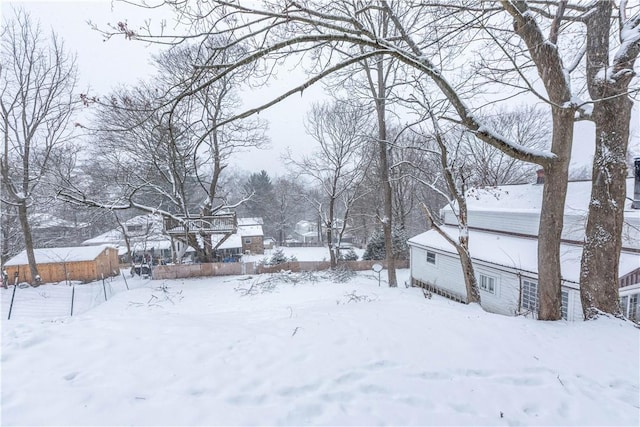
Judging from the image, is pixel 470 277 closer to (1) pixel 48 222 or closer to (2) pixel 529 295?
(2) pixel 529 295

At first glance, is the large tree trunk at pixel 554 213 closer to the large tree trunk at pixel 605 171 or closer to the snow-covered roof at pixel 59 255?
the large tree trunk at pixel 605 171

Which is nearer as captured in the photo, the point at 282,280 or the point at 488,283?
the point at 488,283

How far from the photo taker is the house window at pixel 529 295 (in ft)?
26.8

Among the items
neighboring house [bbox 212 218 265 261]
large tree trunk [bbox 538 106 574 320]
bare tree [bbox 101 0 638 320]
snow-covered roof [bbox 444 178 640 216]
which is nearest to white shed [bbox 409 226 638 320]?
snow-covered roof [bbox 444 178 640 216]

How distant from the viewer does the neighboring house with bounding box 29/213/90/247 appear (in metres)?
16.9

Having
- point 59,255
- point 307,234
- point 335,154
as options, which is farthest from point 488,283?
point 307,234

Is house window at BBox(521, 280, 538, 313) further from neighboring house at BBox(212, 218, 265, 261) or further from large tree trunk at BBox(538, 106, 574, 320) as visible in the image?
neighboring house at BBox(212, 218, 265, 261)

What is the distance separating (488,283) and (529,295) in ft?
4.70

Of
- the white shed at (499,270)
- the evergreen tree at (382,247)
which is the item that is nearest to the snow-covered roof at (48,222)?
the evergreen tree at (382,247)

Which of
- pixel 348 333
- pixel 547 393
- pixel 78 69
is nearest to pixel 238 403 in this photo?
pixel 348 333

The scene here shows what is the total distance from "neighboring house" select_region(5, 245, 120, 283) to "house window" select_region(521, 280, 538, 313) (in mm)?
19250

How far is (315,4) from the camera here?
3.72 metres

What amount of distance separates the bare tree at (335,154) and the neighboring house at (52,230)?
47.2 feet

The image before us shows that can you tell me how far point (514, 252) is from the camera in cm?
923
